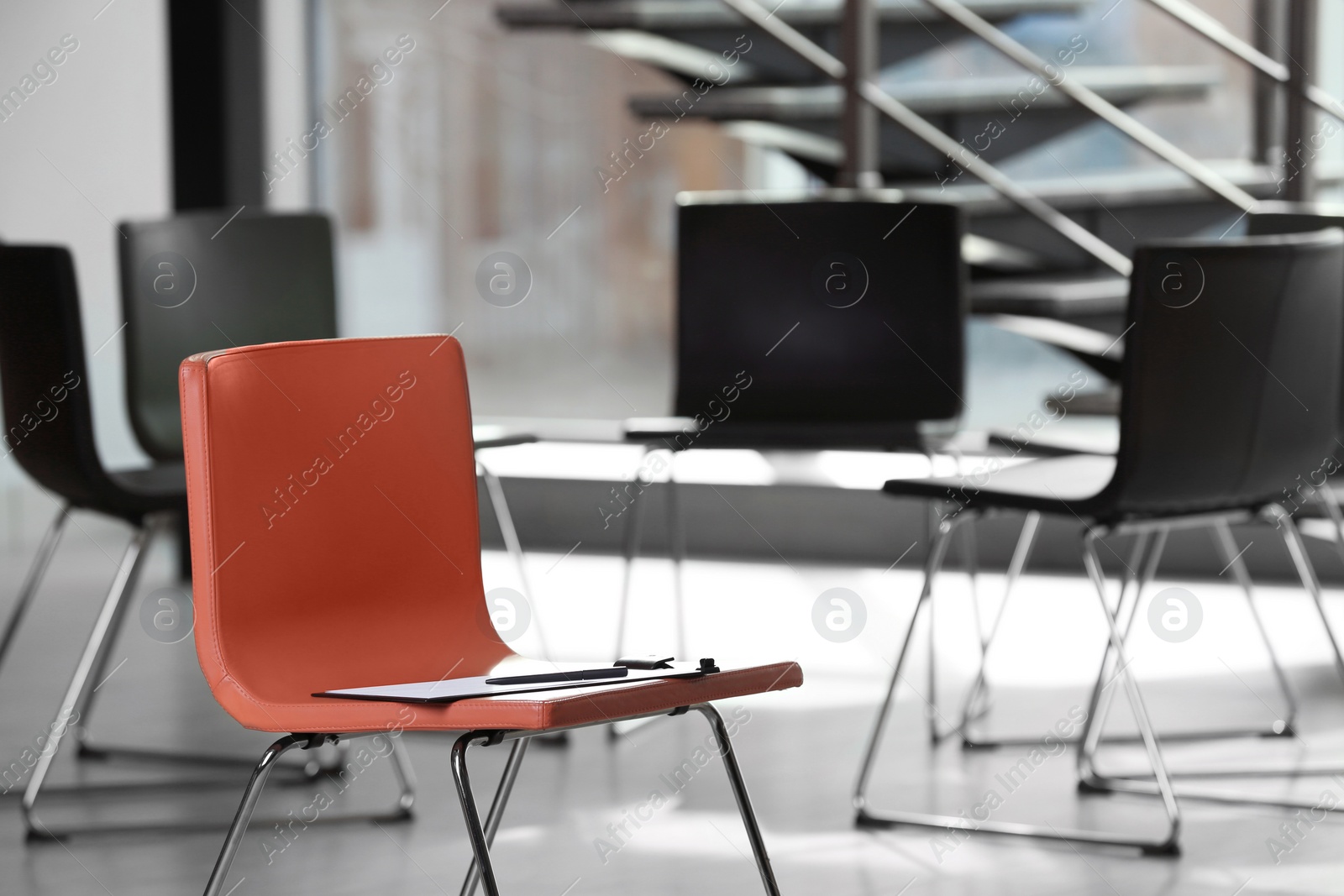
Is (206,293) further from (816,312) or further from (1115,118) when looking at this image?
(1115,118)

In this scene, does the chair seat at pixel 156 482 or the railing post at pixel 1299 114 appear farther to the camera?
the railing post at pixel 1299 114

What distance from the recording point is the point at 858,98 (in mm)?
4457

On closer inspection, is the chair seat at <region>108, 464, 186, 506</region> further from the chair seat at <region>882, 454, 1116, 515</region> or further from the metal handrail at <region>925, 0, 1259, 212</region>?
the metal handrail at <region>925, 0, 1259, 212</region>

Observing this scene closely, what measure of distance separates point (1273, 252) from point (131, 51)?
138 inches

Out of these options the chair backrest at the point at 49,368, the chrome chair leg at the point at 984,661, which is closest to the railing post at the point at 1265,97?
the chrome chair leg at the point at 984,661

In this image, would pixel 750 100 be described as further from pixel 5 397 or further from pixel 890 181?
pixel 5 397

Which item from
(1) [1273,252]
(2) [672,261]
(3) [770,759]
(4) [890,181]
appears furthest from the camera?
(2) [672,261]

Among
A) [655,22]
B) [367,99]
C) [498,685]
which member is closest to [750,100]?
[655,22]

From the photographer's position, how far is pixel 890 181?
4.66m

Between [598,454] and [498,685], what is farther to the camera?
[598,454]

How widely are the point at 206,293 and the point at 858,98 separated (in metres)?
1.88

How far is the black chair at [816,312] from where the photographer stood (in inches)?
133

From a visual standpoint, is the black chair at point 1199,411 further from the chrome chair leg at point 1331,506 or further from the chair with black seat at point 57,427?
the chair with black seat at point 57,427

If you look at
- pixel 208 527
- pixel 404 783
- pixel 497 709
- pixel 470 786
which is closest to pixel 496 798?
pixel 470 786
